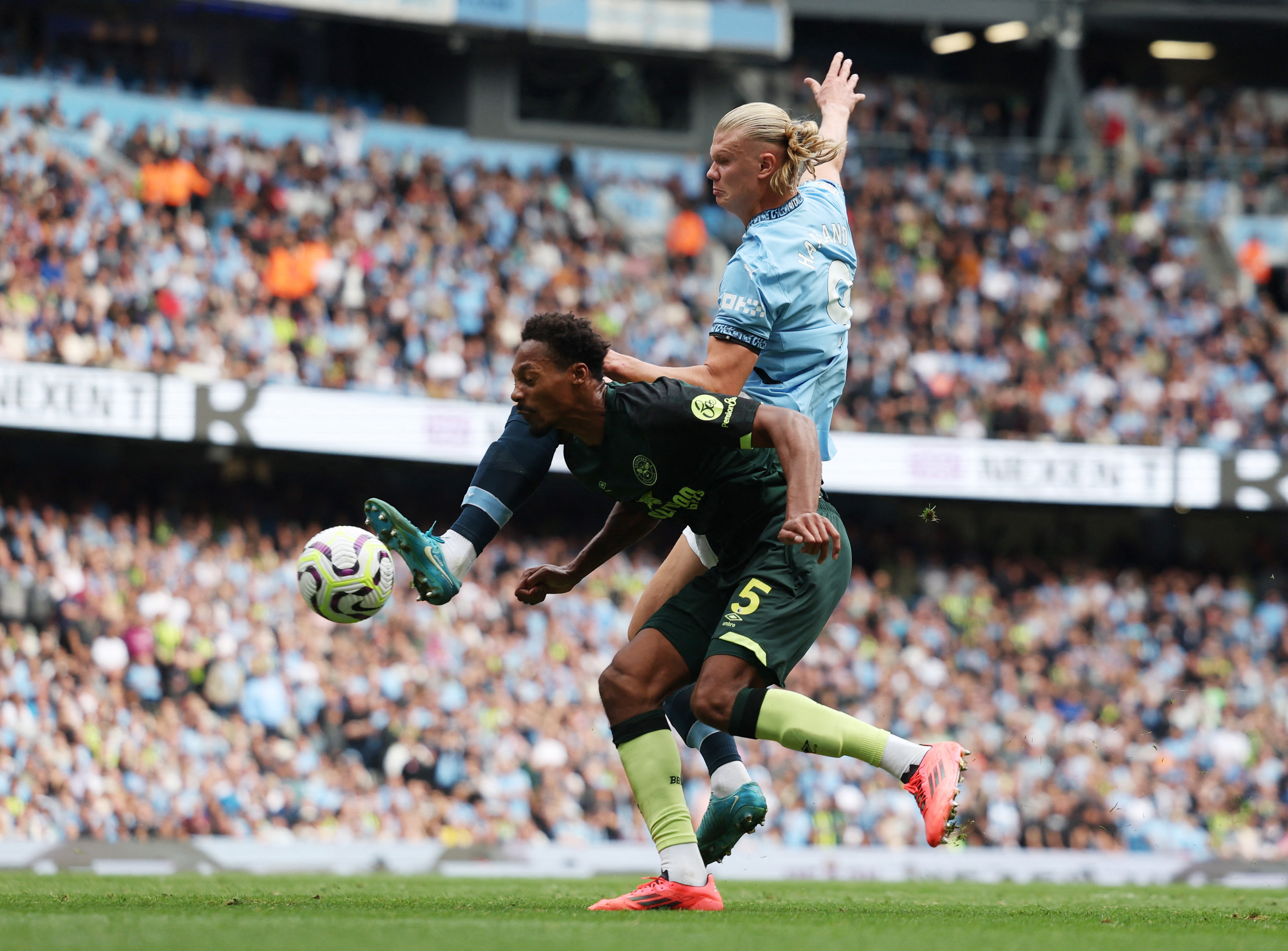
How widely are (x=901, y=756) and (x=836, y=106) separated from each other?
2871 millimetres

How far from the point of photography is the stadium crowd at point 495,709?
14.7 meters

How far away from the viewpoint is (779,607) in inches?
225

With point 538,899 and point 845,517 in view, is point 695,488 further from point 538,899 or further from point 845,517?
point 845,517

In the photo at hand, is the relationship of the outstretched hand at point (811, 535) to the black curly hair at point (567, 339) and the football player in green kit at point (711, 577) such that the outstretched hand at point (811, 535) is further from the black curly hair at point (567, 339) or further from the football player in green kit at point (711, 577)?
the black curly hair at point (567, 339)

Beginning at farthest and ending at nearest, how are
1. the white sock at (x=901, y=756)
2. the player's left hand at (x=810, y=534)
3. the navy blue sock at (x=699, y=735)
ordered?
the navy blue sock at (x=699, y=735), the white sock at (x=901, y=756), the player's left hand at (x=810, y=534)

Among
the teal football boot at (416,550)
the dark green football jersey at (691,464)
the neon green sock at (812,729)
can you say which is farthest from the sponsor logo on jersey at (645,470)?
the neon green sock at (812,729)

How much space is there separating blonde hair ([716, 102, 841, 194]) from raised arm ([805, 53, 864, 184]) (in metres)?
0.32

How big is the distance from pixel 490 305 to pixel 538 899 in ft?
43.2

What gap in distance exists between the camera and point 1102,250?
76.3 feet

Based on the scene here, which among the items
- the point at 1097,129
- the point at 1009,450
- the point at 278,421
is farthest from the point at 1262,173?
the point at 278,421

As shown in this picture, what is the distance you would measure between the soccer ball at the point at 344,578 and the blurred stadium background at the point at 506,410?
26.7 feet

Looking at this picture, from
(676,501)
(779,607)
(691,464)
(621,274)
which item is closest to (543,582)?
(676,501)

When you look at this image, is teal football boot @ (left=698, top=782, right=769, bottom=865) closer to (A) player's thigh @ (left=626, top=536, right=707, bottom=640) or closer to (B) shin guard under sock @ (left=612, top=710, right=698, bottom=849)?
(B) shin guard under sock @ (left=612, top=710, right=698, bottom=849)

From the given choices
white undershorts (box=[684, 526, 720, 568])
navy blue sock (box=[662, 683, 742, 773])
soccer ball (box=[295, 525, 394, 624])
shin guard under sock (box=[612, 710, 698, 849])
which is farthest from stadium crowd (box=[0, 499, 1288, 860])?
shin guard under sock (box=[612, 710, 698, 849])
